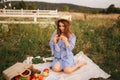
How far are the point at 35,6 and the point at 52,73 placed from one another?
19.8 ft

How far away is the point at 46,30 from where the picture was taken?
9.22 meters

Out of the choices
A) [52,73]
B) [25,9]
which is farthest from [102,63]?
[25,9]

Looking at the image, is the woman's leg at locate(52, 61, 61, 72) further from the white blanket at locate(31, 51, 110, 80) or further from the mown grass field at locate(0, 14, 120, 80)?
the mown grass field at locate(0, 14, 120, 80)

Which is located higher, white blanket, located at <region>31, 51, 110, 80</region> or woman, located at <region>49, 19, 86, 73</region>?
woman, located at <region>49, 19, 86, 73</region>

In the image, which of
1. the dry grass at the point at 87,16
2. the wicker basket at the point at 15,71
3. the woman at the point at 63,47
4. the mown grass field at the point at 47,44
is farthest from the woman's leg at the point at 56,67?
the dry grass at the point at 87,16

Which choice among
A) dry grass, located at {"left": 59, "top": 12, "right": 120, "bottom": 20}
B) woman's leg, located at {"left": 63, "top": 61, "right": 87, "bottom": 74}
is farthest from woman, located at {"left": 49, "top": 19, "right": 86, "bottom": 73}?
dry grass, located at {"left": 59, "top": 12, "right": 120, "bottom": 20}

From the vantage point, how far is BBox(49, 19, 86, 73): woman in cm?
634

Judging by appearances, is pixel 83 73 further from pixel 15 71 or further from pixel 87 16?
pixel 87 16

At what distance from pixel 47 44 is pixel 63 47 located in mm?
2130

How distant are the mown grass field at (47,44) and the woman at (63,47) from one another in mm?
1009

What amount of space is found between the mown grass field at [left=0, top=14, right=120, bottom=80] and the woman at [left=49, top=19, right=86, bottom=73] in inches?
39.7

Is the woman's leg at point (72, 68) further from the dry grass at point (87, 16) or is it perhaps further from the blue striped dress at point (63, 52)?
the dry grass at point (87, 16)

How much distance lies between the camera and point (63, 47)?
6.52 m

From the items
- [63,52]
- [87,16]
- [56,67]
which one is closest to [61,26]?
[63,52]
